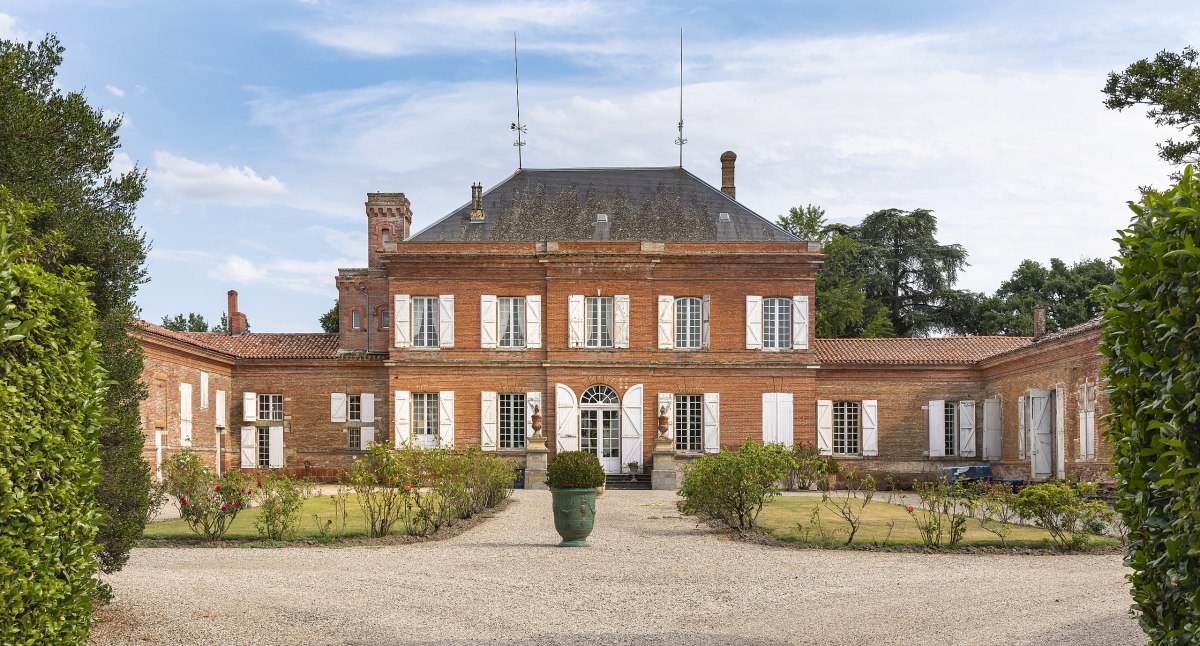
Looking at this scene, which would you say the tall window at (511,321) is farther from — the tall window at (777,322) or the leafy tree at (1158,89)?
the leafy tree at (1158,89)

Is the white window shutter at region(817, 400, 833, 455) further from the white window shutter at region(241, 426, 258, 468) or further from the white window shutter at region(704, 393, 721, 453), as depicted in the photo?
the white window shutter at region(241, 426, 258, 468)

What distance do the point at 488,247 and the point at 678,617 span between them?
22.4 metres

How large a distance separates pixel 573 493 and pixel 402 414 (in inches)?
664

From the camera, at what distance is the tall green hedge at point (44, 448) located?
5047mm

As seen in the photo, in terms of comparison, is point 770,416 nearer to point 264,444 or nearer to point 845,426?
point 845,426

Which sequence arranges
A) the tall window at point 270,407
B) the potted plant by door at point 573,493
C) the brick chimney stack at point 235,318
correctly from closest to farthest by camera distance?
the potted plant by door at point 573,493
the tall window at point 270,407
the brick chimney stack at point 235,318

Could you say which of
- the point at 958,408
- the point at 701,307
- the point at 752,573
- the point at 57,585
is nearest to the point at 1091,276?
the point at 958,408

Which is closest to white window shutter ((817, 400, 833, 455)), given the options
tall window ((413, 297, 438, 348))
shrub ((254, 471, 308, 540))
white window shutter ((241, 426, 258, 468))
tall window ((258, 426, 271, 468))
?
tall window ((413, 297, 438, 348))

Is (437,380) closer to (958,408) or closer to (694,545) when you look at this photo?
(958,408)

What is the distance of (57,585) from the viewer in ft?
17.9

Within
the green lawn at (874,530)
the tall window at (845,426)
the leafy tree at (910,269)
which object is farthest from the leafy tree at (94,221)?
the leafy tree at (910,269)

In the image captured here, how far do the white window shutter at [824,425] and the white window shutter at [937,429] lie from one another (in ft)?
8.70

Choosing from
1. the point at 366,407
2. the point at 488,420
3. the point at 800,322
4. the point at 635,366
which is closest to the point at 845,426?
the point at 800,322

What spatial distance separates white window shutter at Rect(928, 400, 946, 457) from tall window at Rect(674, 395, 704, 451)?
610 cm
